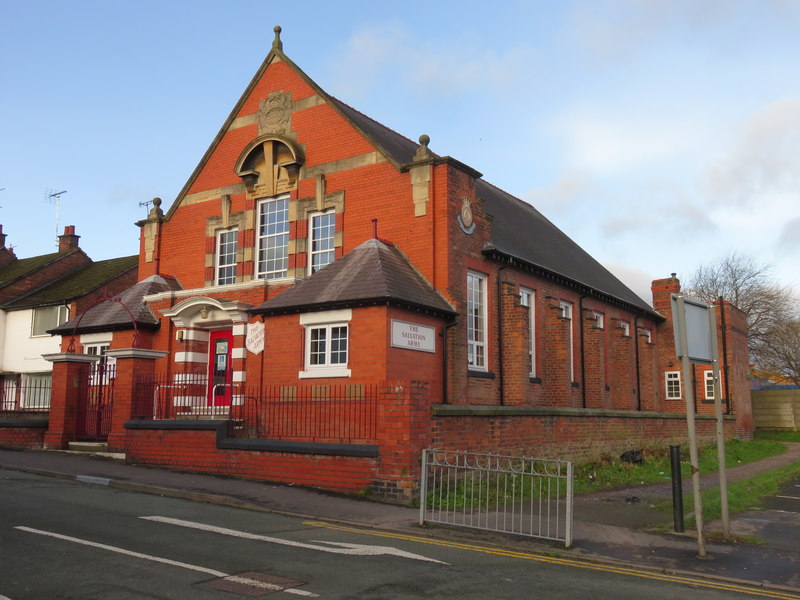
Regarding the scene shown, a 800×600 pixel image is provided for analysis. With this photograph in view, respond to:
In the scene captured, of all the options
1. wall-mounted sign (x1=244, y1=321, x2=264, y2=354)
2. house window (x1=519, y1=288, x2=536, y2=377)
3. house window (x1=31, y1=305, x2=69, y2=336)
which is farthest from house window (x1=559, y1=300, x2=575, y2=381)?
house window (x1=31, y1=305, x2=69, y2=336)

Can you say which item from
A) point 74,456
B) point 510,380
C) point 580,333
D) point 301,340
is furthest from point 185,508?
point 580,333

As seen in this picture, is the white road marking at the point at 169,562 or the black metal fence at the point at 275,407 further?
the black metal fence at the point at 275,407

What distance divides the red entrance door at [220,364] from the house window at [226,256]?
7.50ft

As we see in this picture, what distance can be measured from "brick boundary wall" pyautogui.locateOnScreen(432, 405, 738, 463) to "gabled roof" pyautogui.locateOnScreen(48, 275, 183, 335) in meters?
11.0

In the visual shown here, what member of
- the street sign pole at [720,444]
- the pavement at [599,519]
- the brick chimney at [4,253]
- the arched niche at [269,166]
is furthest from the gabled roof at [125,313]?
the brick chimney at [4,253]

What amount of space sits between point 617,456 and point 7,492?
1563cm

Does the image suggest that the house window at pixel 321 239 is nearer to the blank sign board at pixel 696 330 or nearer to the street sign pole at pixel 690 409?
the blank sign board at pixel 696 330

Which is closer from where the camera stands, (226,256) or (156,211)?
(226,256)

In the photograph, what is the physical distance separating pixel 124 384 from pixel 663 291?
25.5 m

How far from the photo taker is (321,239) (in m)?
20.1

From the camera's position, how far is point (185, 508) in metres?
10.8

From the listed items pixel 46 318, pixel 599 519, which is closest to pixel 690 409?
pixel 599 519

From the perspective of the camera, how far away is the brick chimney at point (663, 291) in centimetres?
3350

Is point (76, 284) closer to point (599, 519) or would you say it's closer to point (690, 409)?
point (599, 519)
